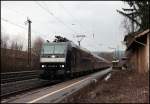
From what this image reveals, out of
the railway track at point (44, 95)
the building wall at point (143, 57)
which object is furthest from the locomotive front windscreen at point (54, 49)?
the railway track at point (44, 95)

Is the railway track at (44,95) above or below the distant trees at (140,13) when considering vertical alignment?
below

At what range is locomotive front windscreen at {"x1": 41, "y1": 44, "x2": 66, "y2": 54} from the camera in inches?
1144

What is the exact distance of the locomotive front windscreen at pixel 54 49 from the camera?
2906cm

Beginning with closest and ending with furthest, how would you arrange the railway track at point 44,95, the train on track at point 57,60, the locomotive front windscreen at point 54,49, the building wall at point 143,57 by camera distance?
1. the railway track at point 44,95
2. the building wall at point 143,57
3. the train on track at point 57,60
4. the locomotive front windscreen at point 54,49

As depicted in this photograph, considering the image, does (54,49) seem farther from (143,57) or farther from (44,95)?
(44,95)

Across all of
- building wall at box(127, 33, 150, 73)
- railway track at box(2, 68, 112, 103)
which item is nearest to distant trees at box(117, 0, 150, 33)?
building wall at box(127, 33, 150, 73)

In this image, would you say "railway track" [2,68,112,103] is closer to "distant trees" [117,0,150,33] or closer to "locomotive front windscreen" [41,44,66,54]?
"locomotive front windscreen" [41,44,66,54]

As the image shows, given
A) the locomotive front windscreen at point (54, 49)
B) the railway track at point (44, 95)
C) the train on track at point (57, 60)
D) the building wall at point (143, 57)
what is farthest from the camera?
the locomotive front windscreen at point (54, 49)

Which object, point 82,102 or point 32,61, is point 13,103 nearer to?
point 82,102

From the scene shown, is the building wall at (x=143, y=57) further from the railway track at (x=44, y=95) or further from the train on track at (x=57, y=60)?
the train on track at (x=57, y=60)

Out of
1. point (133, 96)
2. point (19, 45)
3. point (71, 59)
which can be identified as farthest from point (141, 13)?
point (19, 45)

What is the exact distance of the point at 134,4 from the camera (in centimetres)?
3675

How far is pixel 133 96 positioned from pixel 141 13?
2276 centimetres

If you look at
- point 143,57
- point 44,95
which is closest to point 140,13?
point 143,57
